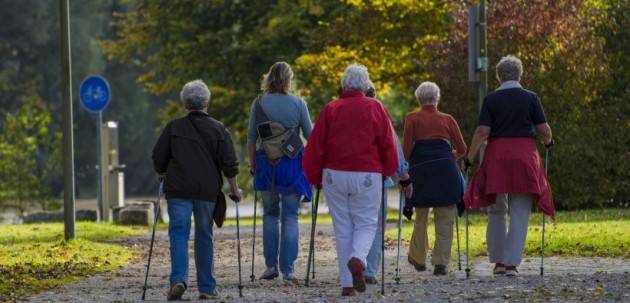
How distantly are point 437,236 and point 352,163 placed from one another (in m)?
2.54

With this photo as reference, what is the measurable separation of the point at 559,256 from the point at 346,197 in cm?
494

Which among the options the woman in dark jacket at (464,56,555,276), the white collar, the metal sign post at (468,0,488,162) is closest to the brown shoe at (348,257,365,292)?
the woman in dark jacket at (464,56,555,276)

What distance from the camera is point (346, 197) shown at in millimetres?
11305

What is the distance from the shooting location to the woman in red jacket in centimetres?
1121

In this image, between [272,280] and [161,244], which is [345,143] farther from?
[161,244]

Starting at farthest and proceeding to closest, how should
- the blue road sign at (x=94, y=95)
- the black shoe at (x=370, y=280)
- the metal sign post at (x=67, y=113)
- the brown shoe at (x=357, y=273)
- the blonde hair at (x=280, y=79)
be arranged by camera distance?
the blue road sign at (x=94, y=95)
the metal sign post at (x=67, y=113)
the blonde hair at (x=280, y=79)
the black shoe at (x=370, y=280)
the brown shoe at (x=357, y=273)

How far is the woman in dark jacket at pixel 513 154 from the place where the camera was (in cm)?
1277

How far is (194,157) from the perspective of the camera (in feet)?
37.5

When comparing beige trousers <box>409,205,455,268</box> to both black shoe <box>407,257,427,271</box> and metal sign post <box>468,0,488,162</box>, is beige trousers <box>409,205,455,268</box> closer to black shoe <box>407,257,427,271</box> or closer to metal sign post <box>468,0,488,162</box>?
black shoe <box>407,257,427,271</box>

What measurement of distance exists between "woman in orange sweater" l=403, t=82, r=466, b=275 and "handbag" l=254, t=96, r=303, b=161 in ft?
3.44

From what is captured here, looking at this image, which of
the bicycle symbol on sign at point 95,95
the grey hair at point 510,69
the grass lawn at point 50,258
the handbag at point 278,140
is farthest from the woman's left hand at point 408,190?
the bicycle symbol on sign at point 95,95

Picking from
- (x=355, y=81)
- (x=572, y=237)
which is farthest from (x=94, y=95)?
(x=355, y=81)

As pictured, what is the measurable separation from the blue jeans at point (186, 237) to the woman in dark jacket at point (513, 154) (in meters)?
2.46

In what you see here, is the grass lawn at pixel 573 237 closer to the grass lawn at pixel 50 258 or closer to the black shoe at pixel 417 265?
the black shoe at pixel 417 265
